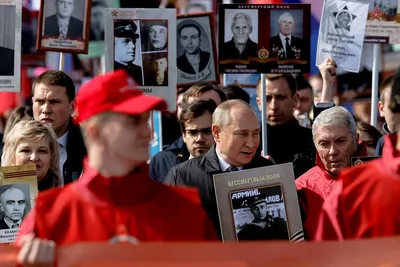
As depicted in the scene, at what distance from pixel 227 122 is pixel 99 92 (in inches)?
98.6

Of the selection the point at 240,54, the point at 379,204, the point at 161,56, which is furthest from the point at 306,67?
the point at 379,204

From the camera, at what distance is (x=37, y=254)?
496 centimetres

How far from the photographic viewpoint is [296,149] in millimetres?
9141

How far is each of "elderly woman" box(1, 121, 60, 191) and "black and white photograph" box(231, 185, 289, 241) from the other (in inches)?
57.9

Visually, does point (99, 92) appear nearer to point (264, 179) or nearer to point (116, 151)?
point (116, 151)

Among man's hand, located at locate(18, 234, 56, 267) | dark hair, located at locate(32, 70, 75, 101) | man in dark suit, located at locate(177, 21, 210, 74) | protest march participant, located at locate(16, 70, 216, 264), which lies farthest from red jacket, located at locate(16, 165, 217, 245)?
man in dark suit, located at locate(177, 21, 210, 74)

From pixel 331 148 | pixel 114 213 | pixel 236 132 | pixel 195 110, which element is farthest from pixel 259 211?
pixel 195 110

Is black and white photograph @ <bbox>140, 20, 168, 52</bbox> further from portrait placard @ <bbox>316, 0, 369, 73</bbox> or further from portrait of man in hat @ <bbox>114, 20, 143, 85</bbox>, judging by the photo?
portrait placard @ <bbox>316, 0, 369, 73</bbox>

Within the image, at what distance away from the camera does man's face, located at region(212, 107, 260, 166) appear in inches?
291

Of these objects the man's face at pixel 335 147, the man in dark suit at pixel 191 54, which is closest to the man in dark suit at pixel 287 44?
the man in dark suit at pixel 191 54

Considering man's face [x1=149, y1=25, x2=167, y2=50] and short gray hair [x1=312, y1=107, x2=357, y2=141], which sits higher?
man's face [x1=149, y1=25, x2=167, y2=50]

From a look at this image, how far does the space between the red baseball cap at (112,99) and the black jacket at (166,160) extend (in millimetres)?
3461

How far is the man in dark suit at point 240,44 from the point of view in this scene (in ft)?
A: 30.6

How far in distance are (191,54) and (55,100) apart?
1.76 meters
